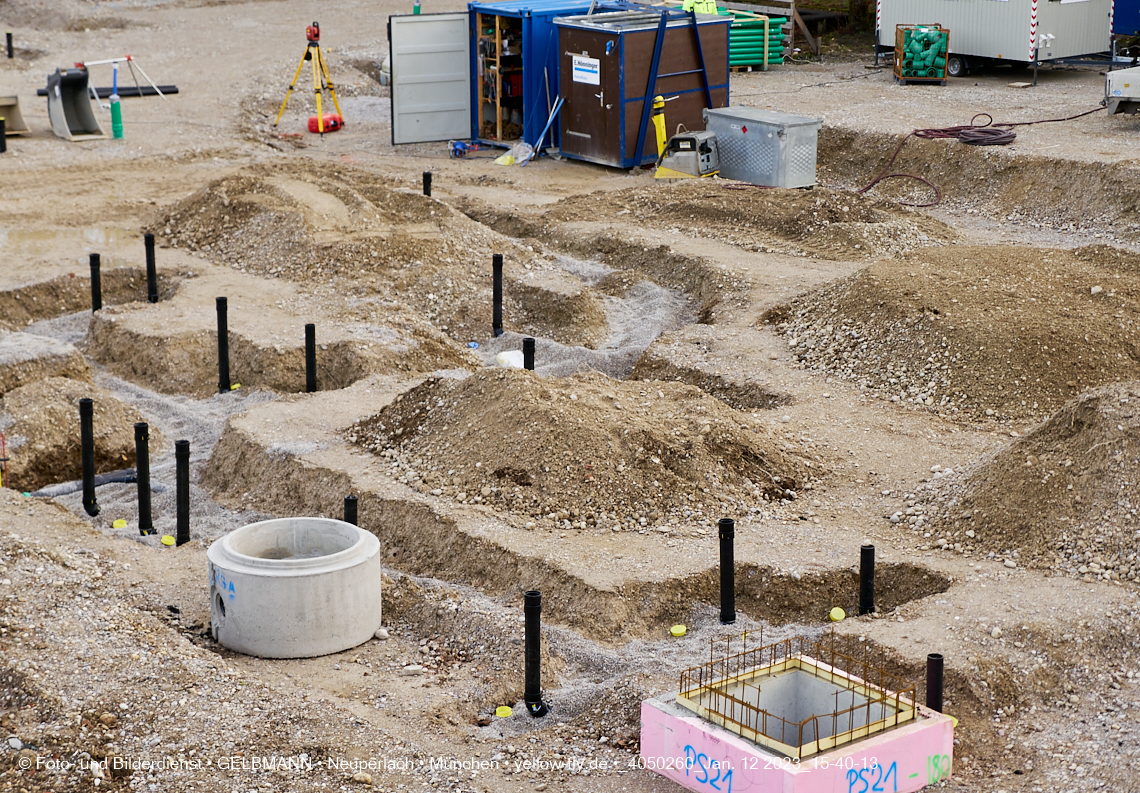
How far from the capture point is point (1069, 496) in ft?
34.5

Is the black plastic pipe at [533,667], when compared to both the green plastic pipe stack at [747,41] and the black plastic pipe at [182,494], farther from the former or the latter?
the green plastic pipe stack at [747,41]

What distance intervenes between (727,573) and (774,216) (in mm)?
11277

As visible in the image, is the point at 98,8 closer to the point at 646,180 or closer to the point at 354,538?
the point at 646,180

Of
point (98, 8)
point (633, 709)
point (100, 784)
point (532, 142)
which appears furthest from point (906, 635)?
point (98, 8)

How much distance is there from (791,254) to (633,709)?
11992 millimetres

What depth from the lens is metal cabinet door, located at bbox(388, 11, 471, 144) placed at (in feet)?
85.4

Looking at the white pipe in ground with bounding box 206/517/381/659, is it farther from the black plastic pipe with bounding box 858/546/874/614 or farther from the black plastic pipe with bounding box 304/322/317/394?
the black plastic pipe with bounding box 304/322/317/394

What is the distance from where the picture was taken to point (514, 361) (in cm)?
1584

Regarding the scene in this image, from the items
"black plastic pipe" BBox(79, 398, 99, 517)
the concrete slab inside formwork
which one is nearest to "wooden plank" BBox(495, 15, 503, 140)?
"black plastic pipe" BBox(79, 398, 99, 517)

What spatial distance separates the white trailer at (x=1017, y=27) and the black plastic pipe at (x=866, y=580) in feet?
68.7

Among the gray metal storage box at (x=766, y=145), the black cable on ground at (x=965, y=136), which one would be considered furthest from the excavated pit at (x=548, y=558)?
the black cable on ground at (x=965, y=136)

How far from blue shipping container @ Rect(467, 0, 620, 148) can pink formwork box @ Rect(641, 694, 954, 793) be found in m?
19.1

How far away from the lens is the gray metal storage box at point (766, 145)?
22.6 metres

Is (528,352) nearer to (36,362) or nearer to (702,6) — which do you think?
(36,362)
